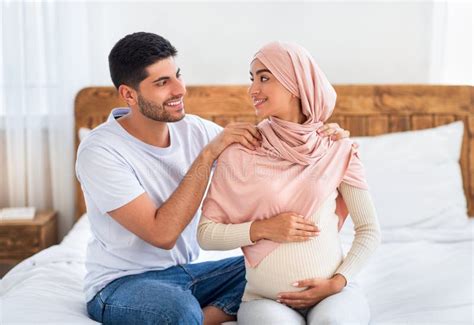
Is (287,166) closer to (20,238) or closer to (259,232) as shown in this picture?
(259,232)

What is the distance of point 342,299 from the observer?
1.59m

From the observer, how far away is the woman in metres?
1.63

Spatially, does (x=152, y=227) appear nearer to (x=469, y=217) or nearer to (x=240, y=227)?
(x=240, y=227)

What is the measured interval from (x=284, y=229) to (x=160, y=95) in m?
0.53

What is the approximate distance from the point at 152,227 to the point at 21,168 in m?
1.59

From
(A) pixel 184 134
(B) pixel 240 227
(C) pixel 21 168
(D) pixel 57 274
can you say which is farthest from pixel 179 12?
(B) pixel 240 227

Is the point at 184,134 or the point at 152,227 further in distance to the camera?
the point at 184,134

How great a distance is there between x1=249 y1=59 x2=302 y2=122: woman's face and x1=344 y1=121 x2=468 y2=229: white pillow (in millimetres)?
1087

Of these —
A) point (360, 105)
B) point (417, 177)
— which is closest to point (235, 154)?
point (417, 177)

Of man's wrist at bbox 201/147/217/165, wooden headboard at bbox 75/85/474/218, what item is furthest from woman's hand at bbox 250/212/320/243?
wooden headboard at bbox 75/85/474/218

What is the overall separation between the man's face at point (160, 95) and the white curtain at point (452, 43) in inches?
68.9

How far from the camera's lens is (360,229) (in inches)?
66.7

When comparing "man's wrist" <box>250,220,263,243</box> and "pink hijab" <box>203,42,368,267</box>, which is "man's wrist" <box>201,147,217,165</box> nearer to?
"pink hijab" <box>203,42,368,267</box>

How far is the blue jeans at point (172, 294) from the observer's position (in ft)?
5.20
